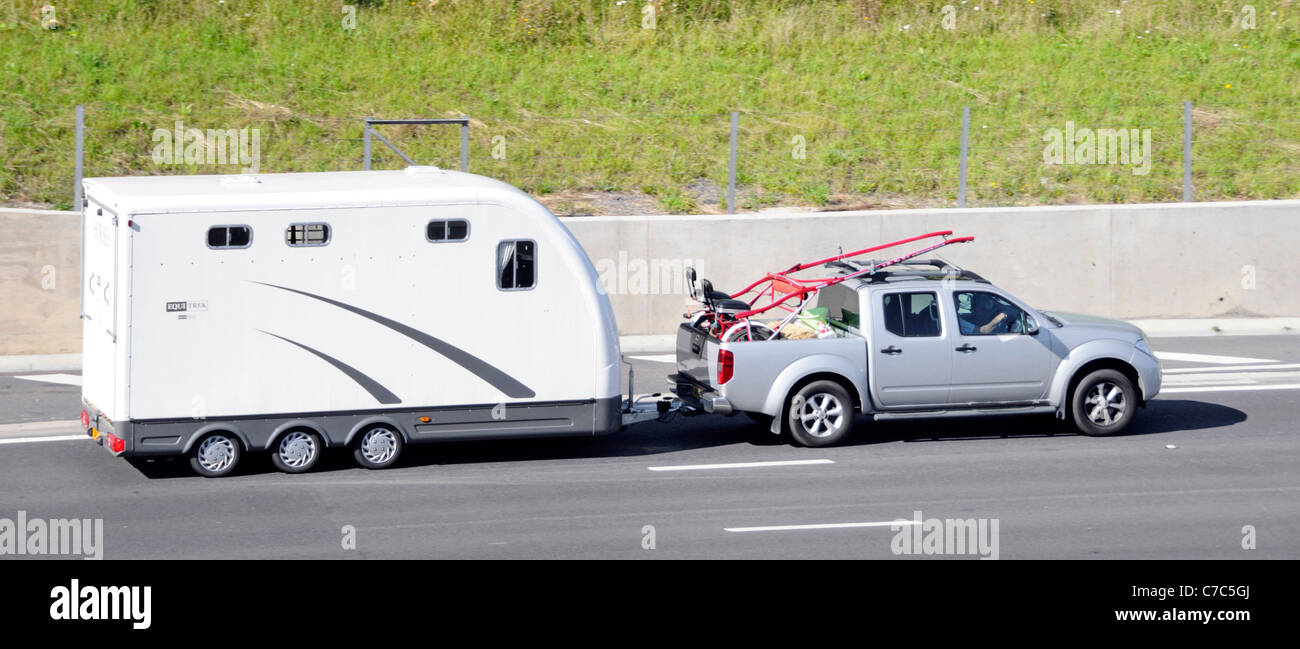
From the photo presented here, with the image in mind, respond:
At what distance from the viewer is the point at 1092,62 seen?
26547mm

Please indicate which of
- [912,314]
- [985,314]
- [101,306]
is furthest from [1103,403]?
[101,306]

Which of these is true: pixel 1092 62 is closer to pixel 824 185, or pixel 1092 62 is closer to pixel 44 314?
pixel 824 185

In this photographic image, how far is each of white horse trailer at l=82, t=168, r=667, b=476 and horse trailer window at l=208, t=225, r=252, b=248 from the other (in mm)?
12

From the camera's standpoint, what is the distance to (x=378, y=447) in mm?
13258

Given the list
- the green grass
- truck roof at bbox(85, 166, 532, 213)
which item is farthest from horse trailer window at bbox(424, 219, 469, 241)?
the green grass

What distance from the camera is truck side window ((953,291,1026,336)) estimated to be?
14375 mm

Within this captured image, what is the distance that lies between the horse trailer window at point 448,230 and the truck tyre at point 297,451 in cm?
204

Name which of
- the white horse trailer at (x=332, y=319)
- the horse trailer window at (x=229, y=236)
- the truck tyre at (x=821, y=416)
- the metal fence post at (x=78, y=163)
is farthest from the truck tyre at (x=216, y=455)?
the metal fence post at (x=78, y=163)

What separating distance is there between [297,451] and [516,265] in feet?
8.28

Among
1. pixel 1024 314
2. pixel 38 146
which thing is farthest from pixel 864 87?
pixel 38 146

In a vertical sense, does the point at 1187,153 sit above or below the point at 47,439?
above

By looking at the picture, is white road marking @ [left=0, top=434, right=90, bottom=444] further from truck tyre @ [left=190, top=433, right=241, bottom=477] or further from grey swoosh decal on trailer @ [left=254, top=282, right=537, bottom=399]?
grey swoosh decal on trailer @ [left=254, top=282, right=537, bottom=399]

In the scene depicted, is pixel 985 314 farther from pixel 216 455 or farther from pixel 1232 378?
pixel 216 455

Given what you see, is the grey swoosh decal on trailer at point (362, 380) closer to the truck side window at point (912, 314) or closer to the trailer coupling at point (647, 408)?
the trailer coupling at point (647, 408)
